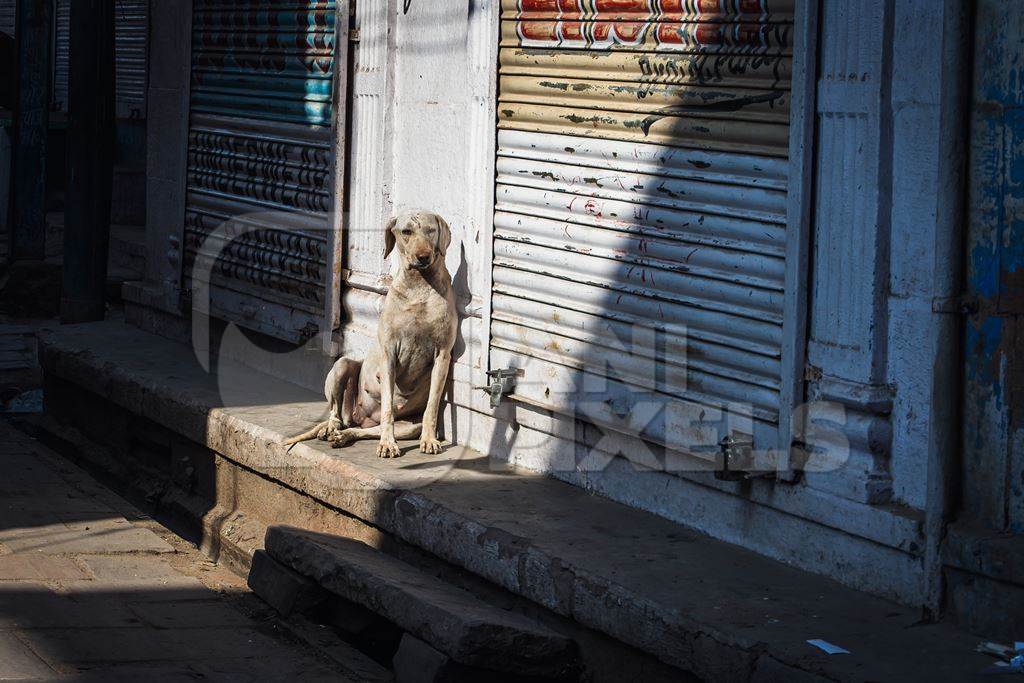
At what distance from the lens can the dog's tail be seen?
7.41 m

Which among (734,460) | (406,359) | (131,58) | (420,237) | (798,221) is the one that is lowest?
(734,460)

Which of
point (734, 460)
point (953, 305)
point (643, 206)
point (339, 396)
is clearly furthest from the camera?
point (339, 396)

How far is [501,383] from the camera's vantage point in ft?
22.4

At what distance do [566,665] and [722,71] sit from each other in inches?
94.9

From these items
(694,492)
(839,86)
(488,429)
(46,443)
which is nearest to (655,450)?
(694,492)

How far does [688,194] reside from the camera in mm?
5781

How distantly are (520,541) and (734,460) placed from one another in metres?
0.94

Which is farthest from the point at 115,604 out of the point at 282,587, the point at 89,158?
the point at 89,158

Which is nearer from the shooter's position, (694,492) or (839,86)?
(839,86)

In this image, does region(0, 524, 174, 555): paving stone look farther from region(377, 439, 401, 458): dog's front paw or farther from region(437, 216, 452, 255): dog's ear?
region(437, 216, 452, 255): dog's ear

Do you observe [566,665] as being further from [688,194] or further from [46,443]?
[46,443]

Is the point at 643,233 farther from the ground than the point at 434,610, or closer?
farther from the ground

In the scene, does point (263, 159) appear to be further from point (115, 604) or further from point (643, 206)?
point (643, 206)

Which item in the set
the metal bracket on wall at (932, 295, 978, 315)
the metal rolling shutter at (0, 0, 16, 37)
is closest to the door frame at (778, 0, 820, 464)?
the metal bracket on wall at (932, 295, 978, 315)
